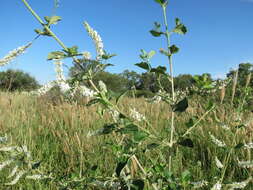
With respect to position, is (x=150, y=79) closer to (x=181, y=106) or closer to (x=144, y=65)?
(x=144, y=65)

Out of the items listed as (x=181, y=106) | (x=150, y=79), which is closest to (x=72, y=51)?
(x=181, y=106)

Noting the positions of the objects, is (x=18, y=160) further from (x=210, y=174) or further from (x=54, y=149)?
(x=54, y=149)

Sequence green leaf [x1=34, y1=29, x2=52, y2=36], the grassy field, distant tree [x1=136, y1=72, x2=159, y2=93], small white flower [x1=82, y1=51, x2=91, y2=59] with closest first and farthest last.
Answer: green leaf [x1=34, y1=29, x2=52, y2=36] < small white flower [x1=82, y1=51, x2=91, y2=59] < distant tree [x1=136, y1=72, x2=159, y2=93] < the grassy field

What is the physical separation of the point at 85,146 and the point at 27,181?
2.72 ft

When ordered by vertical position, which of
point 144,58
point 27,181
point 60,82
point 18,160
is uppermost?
point 144,58

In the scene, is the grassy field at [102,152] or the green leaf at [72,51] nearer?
the green leaf at [72,51]

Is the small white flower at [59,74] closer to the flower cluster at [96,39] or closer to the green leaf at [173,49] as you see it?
the flower cluster at [96,39]

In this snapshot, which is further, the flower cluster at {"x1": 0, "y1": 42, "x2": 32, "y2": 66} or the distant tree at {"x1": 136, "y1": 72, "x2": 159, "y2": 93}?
the distant tree at {"x1": 136, "y1": 72, "x2": 159, "y2": 93}

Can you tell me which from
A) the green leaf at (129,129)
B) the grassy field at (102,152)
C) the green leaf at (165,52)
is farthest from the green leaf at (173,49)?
the grassy field at (102,152)

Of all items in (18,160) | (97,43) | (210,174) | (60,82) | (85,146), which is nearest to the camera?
(97,43)

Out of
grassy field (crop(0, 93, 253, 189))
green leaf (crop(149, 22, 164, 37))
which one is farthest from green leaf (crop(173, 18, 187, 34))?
grassy field (crop(0, 93, 253, 189))

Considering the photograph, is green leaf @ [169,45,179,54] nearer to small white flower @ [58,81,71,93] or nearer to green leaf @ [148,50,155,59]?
green leaf @ [148,50,155,59]

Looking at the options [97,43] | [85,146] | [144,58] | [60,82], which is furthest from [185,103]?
[85,146]

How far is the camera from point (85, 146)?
325 cm
